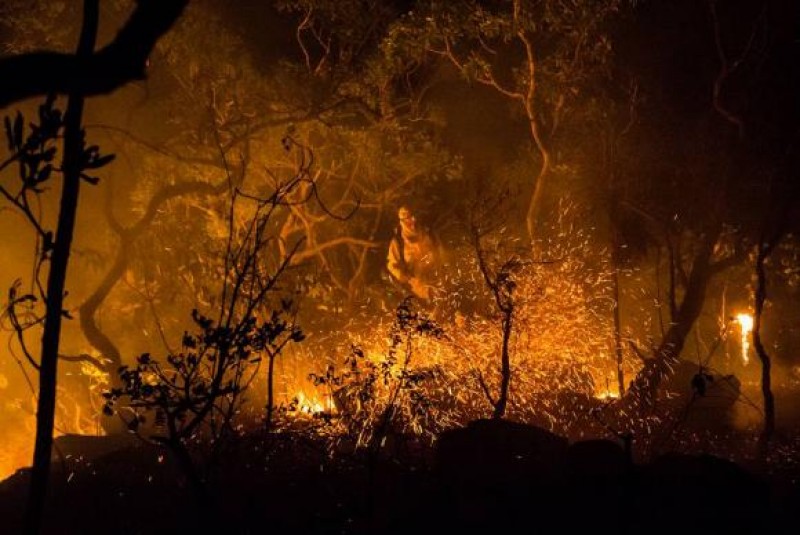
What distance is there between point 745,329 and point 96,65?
20.9 meters

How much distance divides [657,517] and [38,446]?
17.2ft

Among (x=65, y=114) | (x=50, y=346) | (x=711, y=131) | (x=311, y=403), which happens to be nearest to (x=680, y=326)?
(x=711, y=131)

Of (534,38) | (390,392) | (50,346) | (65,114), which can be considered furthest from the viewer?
(534,38)

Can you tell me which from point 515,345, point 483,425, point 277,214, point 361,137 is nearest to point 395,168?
point 361,137

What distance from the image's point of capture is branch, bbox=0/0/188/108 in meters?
2.98

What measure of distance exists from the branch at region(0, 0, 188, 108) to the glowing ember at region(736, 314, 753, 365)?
63.3 feet

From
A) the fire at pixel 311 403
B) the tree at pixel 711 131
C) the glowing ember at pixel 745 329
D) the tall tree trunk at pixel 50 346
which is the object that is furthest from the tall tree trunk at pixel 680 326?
the tall tree trunk at pixel 50 346

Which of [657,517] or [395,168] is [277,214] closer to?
[395,168]

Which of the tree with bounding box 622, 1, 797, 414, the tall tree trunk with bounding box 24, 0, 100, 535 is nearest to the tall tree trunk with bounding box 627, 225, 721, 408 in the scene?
the tree with bounding box 622, 1, 797, 414

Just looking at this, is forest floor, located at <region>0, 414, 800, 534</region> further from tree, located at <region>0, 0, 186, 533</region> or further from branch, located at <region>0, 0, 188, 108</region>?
branch, located at <region>0, 0, 188, 108</region>

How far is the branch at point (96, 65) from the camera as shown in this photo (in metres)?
2.98

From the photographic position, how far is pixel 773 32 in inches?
506

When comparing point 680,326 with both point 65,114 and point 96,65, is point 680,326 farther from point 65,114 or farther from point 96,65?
point 96,65

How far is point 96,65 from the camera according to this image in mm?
3135
